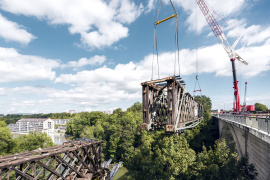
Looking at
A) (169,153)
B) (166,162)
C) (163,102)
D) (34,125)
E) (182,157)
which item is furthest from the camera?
(34,125)

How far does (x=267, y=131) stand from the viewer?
366 inches

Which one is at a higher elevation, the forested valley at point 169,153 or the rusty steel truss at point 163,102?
the rusty steel truss at point 163,102

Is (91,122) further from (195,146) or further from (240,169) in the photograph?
(240,169)

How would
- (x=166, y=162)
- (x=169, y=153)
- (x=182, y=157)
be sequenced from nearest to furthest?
(x=182, y=157) → (x=169, y=153) → (x=166, y=162)

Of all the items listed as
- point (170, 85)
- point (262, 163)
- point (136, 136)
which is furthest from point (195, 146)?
point (170, 85)

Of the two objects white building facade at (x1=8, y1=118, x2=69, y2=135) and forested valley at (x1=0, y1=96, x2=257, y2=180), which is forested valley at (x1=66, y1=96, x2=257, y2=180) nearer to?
forested valley at (x1=0, y1=96, x2=257, y2=180)

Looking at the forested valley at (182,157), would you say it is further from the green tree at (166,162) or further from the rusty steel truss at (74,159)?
the rusty steel truss at (74,159)

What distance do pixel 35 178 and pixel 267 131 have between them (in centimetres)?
1449

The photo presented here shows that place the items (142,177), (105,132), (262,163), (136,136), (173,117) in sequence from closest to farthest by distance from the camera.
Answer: (173,117) < (262,163) < (142,177) < (136,136) < (105,132)

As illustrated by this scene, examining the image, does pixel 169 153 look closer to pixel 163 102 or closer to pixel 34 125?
pixel 163 102

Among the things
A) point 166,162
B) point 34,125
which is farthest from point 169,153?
point 34,125

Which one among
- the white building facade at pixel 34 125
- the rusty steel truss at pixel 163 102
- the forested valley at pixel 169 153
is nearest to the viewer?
the rusty steel truss at pixel 163 102

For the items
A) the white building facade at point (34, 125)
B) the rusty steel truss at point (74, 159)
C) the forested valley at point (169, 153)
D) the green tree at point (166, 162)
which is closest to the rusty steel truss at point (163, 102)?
the forested valley at point (169, 153)

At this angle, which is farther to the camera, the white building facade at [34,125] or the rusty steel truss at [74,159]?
the white building facade at [34,125]
